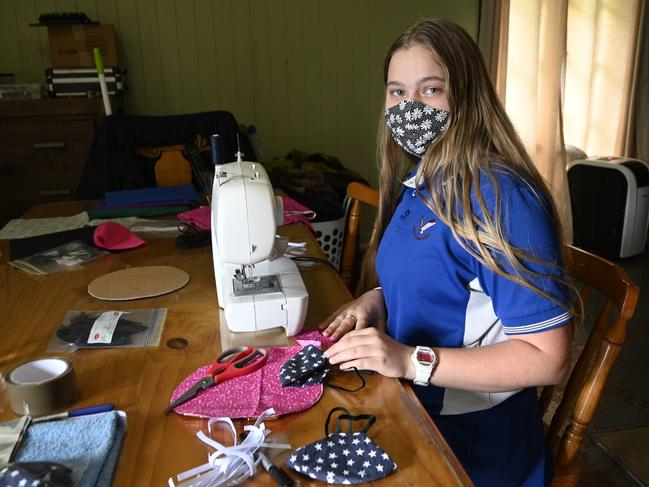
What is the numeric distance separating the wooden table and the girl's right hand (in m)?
0.05

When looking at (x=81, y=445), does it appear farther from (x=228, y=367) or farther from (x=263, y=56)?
(x=263, y=56)

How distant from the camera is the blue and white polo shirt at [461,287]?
93cm

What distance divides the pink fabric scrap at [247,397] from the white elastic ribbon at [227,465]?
62mm

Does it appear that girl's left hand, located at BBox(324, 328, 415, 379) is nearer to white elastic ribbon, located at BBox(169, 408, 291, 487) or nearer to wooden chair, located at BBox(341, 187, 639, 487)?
white elastic ribbon, located at BBox(169, 408, 291, 487)

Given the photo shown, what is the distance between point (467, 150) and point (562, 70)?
3248mm

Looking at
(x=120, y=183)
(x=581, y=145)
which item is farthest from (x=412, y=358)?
(x=581, y=145)

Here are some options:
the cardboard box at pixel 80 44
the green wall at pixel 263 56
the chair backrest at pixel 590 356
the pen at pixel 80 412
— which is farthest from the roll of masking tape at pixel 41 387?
the green wall at pixel 263 56

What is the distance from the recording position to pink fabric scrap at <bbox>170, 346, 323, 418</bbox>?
847 millimetres

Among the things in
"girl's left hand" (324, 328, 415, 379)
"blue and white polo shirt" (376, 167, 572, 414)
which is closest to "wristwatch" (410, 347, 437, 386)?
"girl's left hand" (324, 328, 415, 379)

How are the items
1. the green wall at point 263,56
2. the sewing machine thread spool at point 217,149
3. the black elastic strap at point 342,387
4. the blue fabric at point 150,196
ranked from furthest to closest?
1. the green wall at point 263,56
2. the blue fabric at point 150,196
3. the sewing machine thread spool at point 217,149
4. the black elastic strap at point 342,387

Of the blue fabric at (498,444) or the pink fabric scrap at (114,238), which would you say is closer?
the blue fabric at (498,444)

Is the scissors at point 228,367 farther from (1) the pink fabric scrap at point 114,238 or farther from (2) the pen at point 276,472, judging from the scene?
(1) the pink fabric scrap at point 114,238

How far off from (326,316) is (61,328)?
532 millimetres

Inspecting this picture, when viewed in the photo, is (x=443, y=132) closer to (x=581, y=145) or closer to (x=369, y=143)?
(x=369, y=143)
